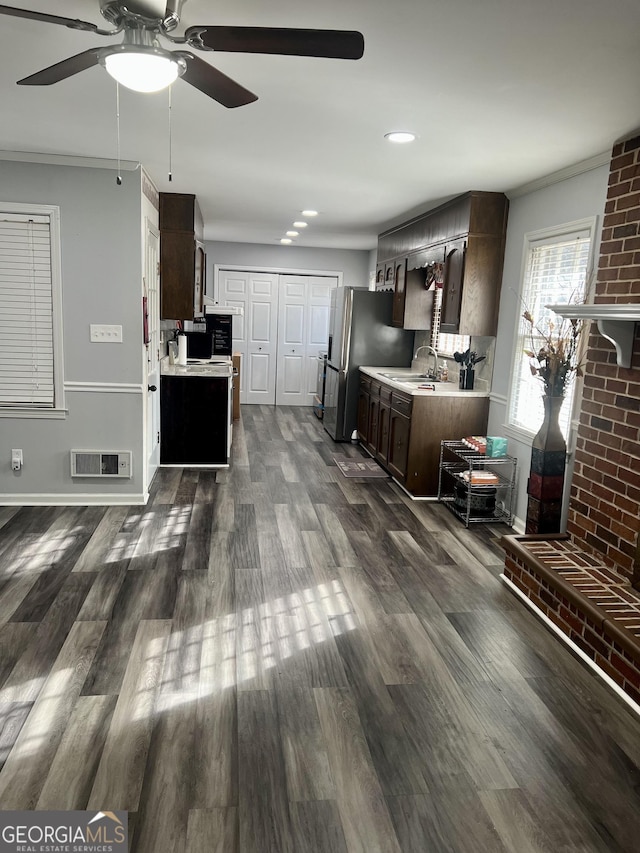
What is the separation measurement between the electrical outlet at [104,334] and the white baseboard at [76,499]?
1.13m

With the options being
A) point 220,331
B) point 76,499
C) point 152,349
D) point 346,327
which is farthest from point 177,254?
point 76,499

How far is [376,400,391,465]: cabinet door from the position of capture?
5773 mm

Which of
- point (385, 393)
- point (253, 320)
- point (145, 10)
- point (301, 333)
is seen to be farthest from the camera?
point (301, 333)

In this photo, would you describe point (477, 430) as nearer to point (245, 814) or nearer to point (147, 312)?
point (147, 312)

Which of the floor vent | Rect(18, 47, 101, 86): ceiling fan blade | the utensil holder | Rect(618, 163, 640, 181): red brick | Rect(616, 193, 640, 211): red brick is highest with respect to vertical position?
Rect(618, 163, 640, 181): red brick

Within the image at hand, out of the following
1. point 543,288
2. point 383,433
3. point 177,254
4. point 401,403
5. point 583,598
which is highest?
point 177,254

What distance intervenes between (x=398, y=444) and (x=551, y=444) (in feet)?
6.31

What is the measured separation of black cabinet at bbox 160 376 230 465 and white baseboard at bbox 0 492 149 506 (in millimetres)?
1040

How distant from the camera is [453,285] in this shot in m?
4.98

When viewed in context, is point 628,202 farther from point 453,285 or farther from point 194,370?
point 194,370

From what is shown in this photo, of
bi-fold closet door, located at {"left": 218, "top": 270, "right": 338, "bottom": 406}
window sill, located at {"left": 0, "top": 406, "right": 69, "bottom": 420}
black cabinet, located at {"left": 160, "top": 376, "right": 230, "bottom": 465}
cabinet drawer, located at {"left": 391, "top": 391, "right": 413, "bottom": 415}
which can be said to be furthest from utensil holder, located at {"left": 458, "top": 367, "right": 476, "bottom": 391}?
bi-fold closet door, located at {"left": 218, "top": 270, "right": 338, "bottom": 406}

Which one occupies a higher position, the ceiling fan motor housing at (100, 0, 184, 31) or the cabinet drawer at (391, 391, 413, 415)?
the ceiling fan motor housing at (100, 0, 184, 31)

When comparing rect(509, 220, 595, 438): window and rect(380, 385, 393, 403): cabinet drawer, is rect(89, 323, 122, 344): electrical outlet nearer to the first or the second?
rect(380, 385, 393, 403): cabinet drawer

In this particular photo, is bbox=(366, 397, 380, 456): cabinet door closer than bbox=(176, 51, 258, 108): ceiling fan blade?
No
